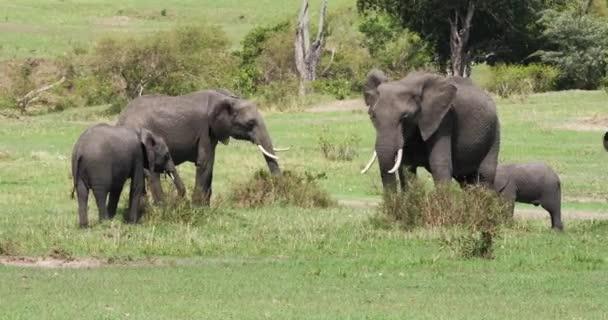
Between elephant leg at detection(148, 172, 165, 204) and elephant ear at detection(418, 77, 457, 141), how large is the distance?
3.72 m

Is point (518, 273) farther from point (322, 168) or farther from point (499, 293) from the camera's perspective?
point (322, 168)

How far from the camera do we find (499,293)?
43.3 feet

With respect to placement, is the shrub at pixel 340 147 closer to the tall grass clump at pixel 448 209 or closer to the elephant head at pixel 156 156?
the elephant head at pixel 156 156

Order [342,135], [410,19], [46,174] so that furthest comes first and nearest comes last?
[410,19] < [342,135] < [46,174]

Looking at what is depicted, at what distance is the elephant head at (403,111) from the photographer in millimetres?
19391

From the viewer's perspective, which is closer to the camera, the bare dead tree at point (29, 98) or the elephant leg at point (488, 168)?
the elephant leg at point (488, 168)

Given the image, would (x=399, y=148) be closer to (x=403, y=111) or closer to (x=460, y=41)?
(x=403, y=111)

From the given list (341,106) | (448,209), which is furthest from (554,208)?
(341,106)

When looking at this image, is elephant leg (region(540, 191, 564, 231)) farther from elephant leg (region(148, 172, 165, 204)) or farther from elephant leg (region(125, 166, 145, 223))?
elephant leg (region(125, 166, 145, 223))

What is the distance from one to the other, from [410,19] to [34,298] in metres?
49.0

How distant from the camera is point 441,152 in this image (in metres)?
19.9

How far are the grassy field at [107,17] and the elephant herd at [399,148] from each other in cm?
5049

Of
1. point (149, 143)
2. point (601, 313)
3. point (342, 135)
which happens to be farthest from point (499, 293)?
point (342, 135)

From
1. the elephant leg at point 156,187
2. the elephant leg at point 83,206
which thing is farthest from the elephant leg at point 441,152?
the elephant leg at point 83,206
